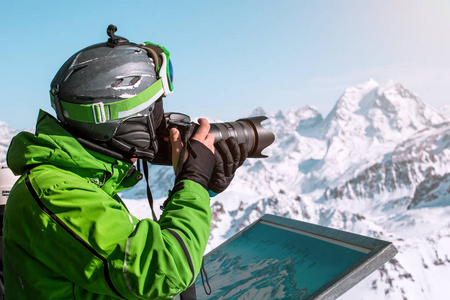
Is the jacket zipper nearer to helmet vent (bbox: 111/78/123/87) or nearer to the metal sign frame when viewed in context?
helmet vent (bbox: 111/78/123/87)

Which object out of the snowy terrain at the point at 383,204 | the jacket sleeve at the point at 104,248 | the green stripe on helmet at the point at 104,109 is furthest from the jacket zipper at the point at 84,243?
the snowy terrain at the point at 383,204

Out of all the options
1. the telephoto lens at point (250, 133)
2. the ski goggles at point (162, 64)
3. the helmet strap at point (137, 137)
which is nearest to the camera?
the helmet strap at point (137, 137)

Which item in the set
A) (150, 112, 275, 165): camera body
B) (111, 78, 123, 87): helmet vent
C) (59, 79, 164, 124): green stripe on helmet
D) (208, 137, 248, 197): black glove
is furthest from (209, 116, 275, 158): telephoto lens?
(111, 78, 123, 87): helmet vent

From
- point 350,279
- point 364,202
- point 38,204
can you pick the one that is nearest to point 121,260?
point 38,204

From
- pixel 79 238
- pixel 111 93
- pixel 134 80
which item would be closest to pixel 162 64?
pixel 134 80

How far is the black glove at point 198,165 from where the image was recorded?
1.93 m

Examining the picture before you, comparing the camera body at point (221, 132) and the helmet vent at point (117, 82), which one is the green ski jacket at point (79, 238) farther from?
the camera body at point (221, 132)

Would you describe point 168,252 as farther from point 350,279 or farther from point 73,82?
point 350,279

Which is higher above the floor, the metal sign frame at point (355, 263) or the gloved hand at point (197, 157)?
the gloved hand at point (197, 157)

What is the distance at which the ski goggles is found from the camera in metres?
2.13

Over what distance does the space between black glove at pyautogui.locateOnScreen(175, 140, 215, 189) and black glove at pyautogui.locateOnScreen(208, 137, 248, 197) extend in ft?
0.39

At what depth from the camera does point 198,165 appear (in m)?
1.96

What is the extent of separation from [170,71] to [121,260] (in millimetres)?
1167

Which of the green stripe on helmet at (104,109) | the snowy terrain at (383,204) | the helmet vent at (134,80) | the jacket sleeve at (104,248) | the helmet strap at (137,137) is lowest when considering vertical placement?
the snowy terrain at (383,204)
